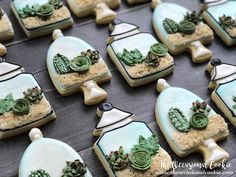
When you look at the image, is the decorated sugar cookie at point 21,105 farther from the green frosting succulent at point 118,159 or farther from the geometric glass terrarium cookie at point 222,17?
the geometric glass terrarium cookie at point 222,17

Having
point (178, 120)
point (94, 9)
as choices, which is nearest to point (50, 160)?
point (178, 120)

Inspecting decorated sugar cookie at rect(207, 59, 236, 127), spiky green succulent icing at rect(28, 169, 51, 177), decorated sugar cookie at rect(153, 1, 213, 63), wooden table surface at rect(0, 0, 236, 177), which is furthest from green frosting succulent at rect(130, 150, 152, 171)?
decorated sugar cookie at rect(153, 1, 213, 63)

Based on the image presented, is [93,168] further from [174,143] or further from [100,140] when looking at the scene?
[174,143]

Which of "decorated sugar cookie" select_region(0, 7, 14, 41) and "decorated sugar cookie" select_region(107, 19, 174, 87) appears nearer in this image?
"decorated sugar cookie" select_region(107, 19, 174, 87)

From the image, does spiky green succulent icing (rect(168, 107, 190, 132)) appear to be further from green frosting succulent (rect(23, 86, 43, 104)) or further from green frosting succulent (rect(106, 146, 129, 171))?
green frosting succulent (rect(23, 86, 43, 104))

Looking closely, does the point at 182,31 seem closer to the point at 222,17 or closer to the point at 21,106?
the point at 222,17

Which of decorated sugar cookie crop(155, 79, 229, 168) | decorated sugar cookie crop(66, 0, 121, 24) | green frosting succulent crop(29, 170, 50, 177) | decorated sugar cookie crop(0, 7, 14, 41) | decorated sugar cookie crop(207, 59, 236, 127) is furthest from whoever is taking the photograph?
decorated sugar cookie crop(66, 0, 121, 24)

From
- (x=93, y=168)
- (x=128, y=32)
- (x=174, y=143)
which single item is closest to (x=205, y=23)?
(x=128, y=32)
